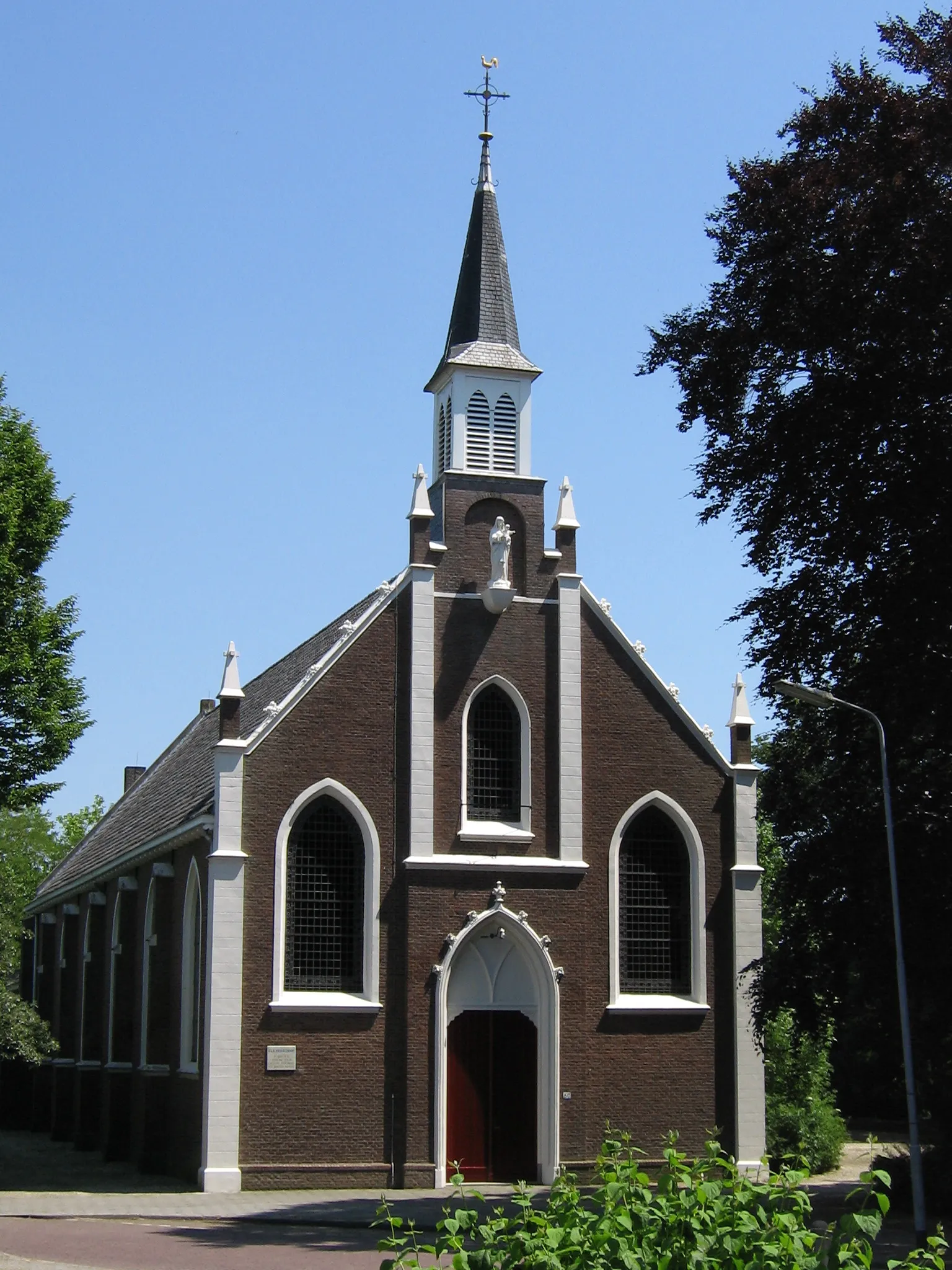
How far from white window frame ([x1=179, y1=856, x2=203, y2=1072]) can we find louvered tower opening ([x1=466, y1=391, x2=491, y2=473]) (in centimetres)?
1009

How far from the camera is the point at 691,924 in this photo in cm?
3152

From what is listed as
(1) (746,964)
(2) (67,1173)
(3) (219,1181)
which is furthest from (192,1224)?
(1) (746,964)

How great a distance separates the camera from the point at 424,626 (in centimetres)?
3048

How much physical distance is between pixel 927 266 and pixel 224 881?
16105 mm

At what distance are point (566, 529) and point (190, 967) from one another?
11.8 metres

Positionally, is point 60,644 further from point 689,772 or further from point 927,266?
point 927,266

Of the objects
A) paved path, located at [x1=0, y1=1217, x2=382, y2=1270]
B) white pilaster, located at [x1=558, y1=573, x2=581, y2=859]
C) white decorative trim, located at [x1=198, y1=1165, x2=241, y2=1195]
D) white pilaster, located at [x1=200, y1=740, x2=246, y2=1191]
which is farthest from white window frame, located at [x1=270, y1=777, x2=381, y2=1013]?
paved path, located at [x1=0, y1=1217, x2=382, y2=1270]

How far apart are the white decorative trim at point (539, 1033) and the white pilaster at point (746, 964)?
386cm

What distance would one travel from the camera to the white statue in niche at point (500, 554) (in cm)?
3095

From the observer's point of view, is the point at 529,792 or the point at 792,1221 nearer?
the point at 792,1221

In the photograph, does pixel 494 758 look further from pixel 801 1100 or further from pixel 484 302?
pixel 801 1100

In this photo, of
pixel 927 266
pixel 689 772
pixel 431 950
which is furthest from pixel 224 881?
pixel 927 266

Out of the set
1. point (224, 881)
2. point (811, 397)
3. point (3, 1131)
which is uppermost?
point (811, 397)

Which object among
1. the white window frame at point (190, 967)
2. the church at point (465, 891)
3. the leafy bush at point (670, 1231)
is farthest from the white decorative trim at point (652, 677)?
the leafy bush at point (670, 1231)
